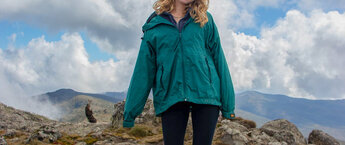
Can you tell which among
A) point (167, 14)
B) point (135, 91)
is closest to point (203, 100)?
point (135, 91)

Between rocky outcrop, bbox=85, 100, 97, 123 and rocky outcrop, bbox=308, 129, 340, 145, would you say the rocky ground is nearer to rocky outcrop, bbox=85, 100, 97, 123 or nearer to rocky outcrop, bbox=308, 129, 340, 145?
rocky outcrop, bbox=308, 129, 340, 145

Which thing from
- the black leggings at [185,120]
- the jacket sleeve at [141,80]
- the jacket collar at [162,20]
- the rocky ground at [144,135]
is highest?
the jacket collar at [162,20]

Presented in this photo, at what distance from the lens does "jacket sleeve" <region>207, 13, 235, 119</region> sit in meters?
4.92

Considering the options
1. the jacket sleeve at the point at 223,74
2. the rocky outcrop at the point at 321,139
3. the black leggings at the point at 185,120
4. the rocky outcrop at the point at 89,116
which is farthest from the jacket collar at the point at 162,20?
the rocky outcrop at the point at 321,139

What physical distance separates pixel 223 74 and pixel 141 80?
1523 mm

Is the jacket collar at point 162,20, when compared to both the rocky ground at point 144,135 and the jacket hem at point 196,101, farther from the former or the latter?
→ the rocky ground at point 144,135

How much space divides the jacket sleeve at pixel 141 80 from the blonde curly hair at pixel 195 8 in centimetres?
71

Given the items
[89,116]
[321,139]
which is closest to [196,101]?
[321,139]

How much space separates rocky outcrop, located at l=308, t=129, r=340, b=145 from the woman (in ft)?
63.6

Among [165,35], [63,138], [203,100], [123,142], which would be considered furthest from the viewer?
[63,138]

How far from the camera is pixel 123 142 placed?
12344 mm

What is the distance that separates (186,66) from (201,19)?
974 millimetres

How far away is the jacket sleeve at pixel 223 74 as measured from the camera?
194 inches

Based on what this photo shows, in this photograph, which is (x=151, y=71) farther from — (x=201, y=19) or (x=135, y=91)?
(x=201, y=19)
